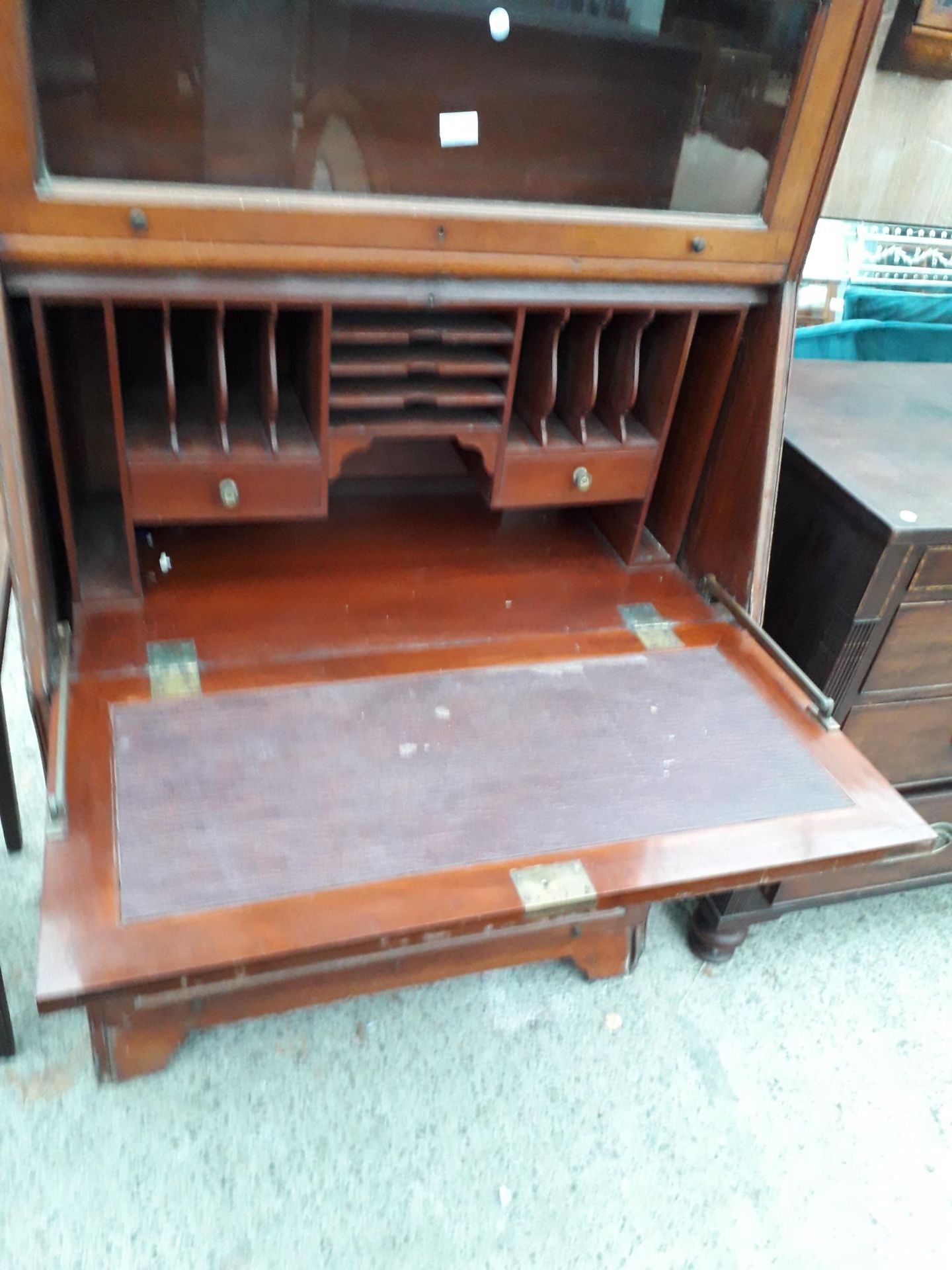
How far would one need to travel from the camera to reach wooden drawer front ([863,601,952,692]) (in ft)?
3.77

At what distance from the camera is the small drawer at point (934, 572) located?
1090mm

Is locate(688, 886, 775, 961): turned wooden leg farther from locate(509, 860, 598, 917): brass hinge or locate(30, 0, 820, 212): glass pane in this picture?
locate(30, 0, 820, 212): glass pane

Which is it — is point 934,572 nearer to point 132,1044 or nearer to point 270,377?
point 270,377

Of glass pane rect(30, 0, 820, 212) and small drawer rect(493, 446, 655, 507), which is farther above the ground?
glass pane rect(30, 0, 820, 212)

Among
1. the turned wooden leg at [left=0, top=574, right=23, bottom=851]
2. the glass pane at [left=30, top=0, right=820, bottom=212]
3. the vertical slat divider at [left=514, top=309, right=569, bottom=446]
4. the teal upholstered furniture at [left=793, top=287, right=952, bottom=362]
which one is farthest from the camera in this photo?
the teal upholstered furniture at [left=793, top=287, right=952, bottom=362]

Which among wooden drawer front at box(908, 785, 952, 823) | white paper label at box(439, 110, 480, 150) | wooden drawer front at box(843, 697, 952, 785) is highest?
white paper label at box(439, 110, 480, 150)

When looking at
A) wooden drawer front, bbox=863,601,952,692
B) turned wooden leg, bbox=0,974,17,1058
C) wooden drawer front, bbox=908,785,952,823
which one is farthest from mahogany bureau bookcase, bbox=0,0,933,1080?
wooden drawer front, bbox=908,785,952,823

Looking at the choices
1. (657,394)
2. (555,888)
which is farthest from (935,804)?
(555,888)

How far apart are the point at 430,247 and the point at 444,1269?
3.66 ft

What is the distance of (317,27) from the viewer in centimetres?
90

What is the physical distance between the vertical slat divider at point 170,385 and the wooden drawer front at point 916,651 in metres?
0.89

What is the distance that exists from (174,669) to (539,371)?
0.50 meters

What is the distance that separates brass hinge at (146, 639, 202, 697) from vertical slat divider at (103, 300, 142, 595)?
0.31 ft

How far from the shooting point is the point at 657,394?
1.06m
